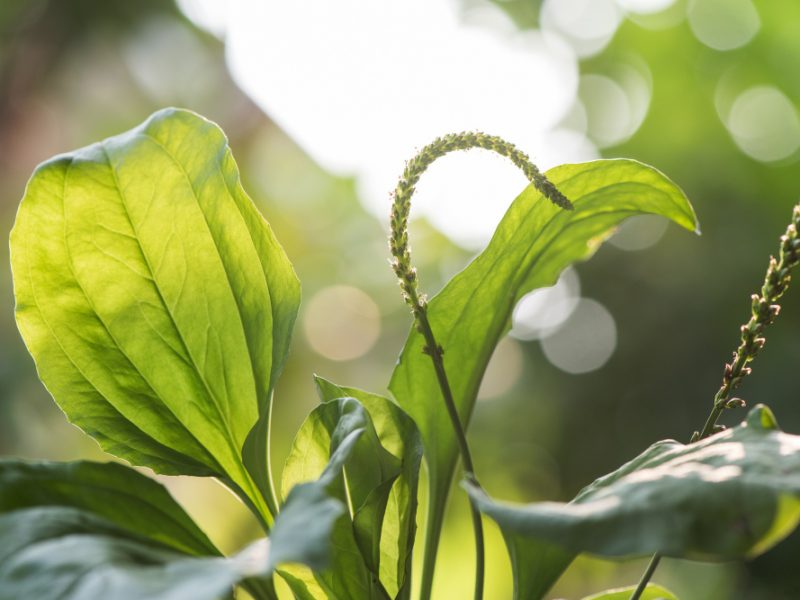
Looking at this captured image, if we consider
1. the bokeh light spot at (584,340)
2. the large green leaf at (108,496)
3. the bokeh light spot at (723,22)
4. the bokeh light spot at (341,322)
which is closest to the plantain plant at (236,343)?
the large green leaf at (108,496)

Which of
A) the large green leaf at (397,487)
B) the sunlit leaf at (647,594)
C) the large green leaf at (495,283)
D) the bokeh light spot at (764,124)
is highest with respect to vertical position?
the bokeh light spot at (764,124)

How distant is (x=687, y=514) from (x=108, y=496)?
13.2 inches

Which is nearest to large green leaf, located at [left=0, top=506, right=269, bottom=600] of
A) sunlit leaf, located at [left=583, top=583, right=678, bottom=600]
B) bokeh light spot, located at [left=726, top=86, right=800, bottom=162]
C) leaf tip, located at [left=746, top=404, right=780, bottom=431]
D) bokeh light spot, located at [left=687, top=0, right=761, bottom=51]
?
leaf tip, located at [left=746, top=404, right=780, bottom=431]

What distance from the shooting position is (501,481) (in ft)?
12.2

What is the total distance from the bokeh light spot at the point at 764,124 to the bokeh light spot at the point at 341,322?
218cm

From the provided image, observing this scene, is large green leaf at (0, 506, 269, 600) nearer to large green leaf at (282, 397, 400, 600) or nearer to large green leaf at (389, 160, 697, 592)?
large green leaf at (282, 397, 400, 600)

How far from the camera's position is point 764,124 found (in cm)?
408

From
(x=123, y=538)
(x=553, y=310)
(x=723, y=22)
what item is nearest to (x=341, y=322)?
(x=553, y=310)

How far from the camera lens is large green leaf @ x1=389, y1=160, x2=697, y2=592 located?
0.54 meters

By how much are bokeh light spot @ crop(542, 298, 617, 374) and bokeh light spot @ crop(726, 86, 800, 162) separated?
1.17 metres

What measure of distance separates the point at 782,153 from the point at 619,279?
116 cm

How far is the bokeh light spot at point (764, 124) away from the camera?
12.8 ft

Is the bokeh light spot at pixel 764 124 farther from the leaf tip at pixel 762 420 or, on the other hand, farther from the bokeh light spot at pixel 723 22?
the leaf tip at pixel 762 420

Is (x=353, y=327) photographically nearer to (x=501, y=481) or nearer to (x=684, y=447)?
(x=501, y=481)
